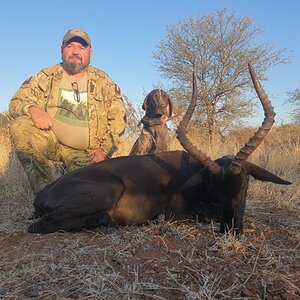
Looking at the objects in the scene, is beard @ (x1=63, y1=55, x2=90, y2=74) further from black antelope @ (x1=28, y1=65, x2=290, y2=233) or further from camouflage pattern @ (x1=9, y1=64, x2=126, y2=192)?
black antelope @ (x1=28, y1=65, x2=290, y2=233)

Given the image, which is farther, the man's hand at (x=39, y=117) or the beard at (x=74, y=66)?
the beard at (x=74, y=66)

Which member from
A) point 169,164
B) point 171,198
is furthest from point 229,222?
point 169,164

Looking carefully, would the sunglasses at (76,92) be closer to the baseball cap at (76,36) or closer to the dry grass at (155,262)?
the baseball cap at (76,36)

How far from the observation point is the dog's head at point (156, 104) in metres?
7.52

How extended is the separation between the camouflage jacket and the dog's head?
34.7 inches

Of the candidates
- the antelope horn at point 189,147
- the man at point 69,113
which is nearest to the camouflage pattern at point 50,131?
the man at point 69,113

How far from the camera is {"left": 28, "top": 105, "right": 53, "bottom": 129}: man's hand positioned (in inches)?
238

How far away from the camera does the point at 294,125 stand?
20.6 metres

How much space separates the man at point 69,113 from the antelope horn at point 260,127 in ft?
8.69

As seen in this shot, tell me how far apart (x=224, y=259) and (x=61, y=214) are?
1809 mm

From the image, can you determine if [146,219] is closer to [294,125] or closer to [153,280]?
[153,280]

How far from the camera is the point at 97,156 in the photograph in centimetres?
623

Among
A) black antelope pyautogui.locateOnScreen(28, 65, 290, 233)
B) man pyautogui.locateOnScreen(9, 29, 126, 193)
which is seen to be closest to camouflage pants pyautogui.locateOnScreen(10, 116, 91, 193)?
man pyautogui.locateOnScreen(9, 29, 126, 193)

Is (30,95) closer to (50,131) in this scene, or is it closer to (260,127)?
(50,131)
